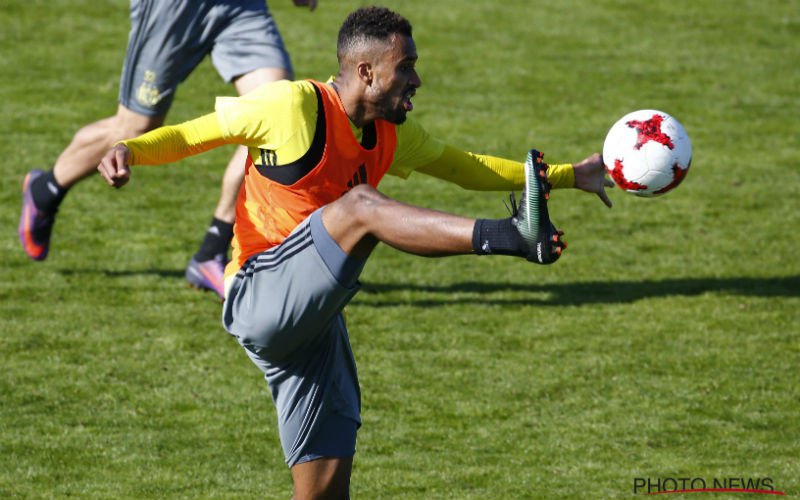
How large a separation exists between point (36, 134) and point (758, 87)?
6.86 m

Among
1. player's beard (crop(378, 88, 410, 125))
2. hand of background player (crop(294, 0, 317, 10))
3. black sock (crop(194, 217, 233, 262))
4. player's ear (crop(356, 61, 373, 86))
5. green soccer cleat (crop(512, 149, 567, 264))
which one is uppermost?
hand of background player (crop(294, 0, 317, 10))

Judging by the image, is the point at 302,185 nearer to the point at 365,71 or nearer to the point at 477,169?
the point at 365,71

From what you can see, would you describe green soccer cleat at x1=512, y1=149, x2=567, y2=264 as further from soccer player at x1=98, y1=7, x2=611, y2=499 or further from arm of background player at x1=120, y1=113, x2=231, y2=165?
arm of background player at x1=120, y1=113, x2=231, y2=165

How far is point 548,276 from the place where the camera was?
8719mm

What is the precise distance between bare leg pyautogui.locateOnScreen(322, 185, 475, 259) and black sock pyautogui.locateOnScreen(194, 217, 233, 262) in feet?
12.5

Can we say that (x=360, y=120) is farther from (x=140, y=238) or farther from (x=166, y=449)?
(x=140, y=238)

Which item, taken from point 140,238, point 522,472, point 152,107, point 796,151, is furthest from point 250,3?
point 796,151

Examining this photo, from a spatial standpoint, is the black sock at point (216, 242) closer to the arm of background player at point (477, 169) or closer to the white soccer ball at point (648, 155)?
the arm of background player at point (477, 169)

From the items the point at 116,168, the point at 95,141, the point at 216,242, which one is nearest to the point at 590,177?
the point at 116,168

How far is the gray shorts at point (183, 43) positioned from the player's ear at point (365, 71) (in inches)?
116

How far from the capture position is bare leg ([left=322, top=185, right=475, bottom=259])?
13.7 feet

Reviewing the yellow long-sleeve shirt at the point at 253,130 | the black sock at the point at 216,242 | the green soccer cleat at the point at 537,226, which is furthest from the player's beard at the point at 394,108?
the black sock at the point at 216,242

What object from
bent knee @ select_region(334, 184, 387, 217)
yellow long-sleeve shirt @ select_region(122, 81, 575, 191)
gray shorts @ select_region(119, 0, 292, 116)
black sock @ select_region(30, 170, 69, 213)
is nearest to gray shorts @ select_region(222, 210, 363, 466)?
bent knee @ select_region(334, 184, 387, 217)

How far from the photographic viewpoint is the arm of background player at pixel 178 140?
16.7 feet
